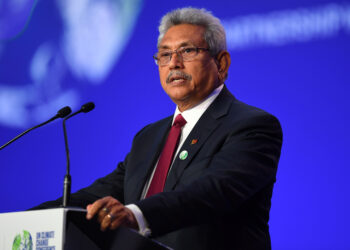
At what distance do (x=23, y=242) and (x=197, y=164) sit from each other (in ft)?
2.61

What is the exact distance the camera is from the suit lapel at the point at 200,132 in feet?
7.47

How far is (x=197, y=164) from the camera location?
222 centimetres

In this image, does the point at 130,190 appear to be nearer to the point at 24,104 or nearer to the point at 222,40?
the point at 222,40

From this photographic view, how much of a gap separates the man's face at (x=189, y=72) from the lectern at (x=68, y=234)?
1.11m

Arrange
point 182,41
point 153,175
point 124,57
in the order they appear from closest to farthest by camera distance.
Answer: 1. point 153,175
2. point 182,41
3. point 124,57

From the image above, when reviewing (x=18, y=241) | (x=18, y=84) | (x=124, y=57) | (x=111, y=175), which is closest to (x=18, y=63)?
(x=18, y=84)

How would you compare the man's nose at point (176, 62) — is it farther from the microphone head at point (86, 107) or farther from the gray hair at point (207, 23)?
the microphone head at point (86, 107)

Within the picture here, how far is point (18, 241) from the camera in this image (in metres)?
1.73

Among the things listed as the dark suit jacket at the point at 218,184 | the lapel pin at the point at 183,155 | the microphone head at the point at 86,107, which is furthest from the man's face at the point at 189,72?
the microphone head at the point at 86,107

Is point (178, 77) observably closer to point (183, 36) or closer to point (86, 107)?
point (183, 36)

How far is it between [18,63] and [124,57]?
2.97 ft

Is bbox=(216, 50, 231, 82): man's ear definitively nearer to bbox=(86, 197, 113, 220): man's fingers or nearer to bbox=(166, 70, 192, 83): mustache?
bbox=(166, 70, 192, 83): mustache

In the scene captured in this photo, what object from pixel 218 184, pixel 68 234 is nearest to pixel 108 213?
pixel 68 234

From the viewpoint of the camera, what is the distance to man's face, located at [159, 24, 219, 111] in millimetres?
2645
